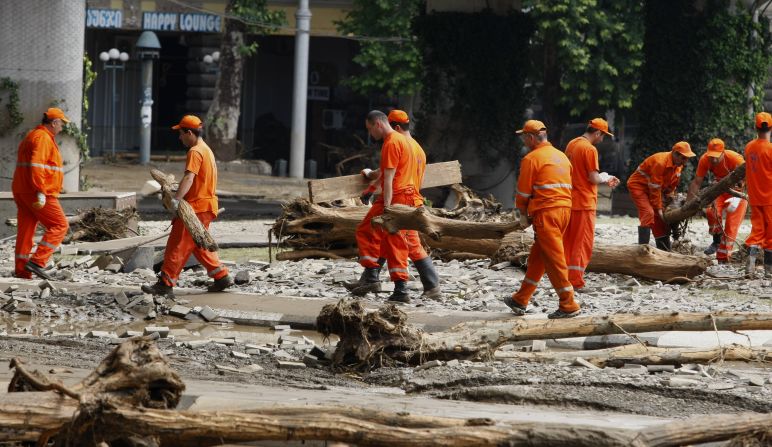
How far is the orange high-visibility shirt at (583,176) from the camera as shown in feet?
41.4

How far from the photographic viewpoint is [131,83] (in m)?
39.2

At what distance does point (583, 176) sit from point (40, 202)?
5201 mm

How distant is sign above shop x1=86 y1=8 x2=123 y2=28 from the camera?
120ft

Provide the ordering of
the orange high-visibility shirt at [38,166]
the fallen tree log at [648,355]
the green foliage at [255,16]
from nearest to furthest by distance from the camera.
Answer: the fallen tree log at [648,355] < the orange high-visibility shirt at [38,166] < the green foliage at [255,16]

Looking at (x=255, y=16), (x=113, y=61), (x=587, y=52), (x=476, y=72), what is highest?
(x=255, y=16)

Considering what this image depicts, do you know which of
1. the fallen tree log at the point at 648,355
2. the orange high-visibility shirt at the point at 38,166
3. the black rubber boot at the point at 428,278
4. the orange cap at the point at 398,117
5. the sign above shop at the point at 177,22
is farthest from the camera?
the sign above shop at the point at 177,22

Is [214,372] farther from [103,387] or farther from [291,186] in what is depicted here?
[291,186]

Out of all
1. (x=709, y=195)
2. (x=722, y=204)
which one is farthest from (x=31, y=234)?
(x=722, y=204)

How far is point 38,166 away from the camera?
13.5m

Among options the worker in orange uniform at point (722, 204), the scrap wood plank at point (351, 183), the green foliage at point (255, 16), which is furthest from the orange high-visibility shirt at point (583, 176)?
the green foliage at point (255, 16)

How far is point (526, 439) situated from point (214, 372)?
3.34 meters

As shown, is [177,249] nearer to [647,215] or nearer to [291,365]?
[291,365]

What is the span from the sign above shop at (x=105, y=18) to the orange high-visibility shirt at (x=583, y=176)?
25.9 meters

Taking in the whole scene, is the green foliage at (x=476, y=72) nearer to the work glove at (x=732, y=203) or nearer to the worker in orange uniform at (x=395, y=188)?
the work glove at (x=732, y=203)
